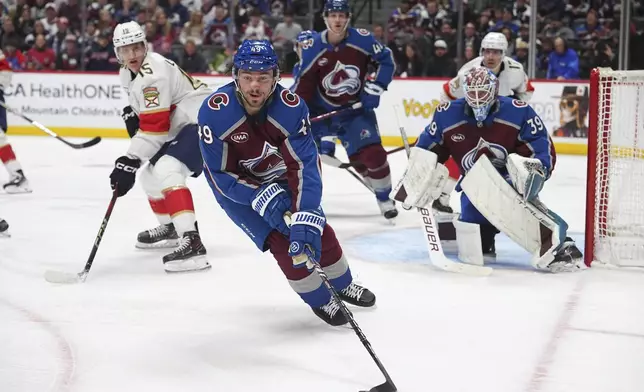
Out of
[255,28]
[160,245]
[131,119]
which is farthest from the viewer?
[255,28]

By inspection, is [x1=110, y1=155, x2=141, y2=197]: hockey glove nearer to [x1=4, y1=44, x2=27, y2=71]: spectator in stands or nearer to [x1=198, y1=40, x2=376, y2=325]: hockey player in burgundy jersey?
[x1=198, y1=40, x2=376, y2=325]: hockey player in burgundy jersey

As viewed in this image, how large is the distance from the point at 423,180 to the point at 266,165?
3.70 feet

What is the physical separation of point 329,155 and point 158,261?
1.74 m

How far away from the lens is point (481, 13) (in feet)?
29.6

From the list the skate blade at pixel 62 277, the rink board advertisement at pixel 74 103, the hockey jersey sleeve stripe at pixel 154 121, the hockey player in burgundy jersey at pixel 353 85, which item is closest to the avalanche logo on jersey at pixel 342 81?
the hockey player in burgundy jersey at pixel 353 85

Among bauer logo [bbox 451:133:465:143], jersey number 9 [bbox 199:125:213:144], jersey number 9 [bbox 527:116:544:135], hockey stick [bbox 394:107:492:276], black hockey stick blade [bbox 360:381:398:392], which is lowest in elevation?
hockey stick [bbox 394:107:492:276]

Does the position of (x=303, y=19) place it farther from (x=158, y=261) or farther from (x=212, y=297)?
(x=212, y=297)

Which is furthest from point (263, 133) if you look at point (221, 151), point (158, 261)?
point (158, 261)

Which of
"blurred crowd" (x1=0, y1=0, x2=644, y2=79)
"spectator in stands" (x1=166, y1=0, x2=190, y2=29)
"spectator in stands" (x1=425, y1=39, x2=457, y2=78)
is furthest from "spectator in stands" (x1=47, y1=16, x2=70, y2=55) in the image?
"spectator in stands" (x1=425, y1=39, x2=457, y2=78)

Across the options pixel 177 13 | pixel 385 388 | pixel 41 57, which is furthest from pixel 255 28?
pixel 385 388

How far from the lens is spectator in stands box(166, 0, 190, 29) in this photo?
34.2 feet

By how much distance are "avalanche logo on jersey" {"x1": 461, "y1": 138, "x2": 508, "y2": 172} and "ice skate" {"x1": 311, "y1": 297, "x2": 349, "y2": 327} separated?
1.26m

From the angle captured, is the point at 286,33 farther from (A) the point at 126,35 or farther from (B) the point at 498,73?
(A) the point at 126,35

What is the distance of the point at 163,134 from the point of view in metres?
4.05
